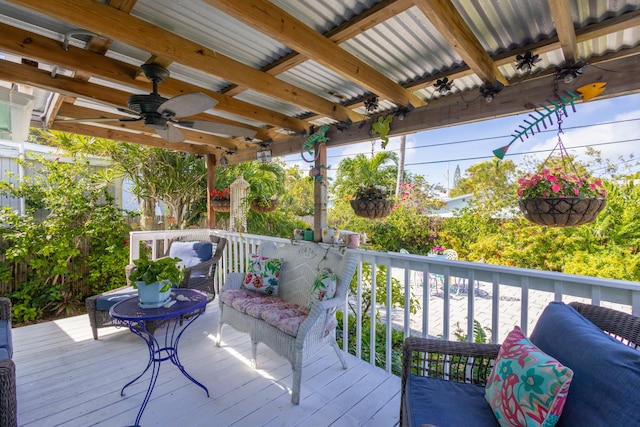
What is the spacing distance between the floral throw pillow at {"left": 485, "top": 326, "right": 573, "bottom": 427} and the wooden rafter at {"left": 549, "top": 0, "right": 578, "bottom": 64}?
4.73 feet

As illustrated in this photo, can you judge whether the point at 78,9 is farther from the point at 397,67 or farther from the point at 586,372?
the point at 586,372

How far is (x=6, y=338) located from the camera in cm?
189

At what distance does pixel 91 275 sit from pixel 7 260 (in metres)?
1.01

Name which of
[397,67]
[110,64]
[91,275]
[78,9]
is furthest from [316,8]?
[91,275]

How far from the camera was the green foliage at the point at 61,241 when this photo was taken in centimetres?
438

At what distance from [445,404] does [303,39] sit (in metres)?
1.92

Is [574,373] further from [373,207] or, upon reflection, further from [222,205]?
[222,205]

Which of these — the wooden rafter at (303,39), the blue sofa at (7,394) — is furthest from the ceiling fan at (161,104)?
the blue sofa at (7,394)

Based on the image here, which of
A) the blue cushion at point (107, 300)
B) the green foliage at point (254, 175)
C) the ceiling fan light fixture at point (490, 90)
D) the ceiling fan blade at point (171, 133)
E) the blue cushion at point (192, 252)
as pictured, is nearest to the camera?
the ceiling fan light fixture at point (490, 90)

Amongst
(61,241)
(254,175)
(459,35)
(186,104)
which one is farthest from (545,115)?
(61,241)

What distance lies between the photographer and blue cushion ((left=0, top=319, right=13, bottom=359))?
1.79 meters

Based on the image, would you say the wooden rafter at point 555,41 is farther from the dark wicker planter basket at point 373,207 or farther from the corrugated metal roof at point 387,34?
the dark wicker planter basket at point 373,207

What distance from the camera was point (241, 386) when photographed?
2.20 m

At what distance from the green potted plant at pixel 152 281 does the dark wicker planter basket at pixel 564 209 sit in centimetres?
237
